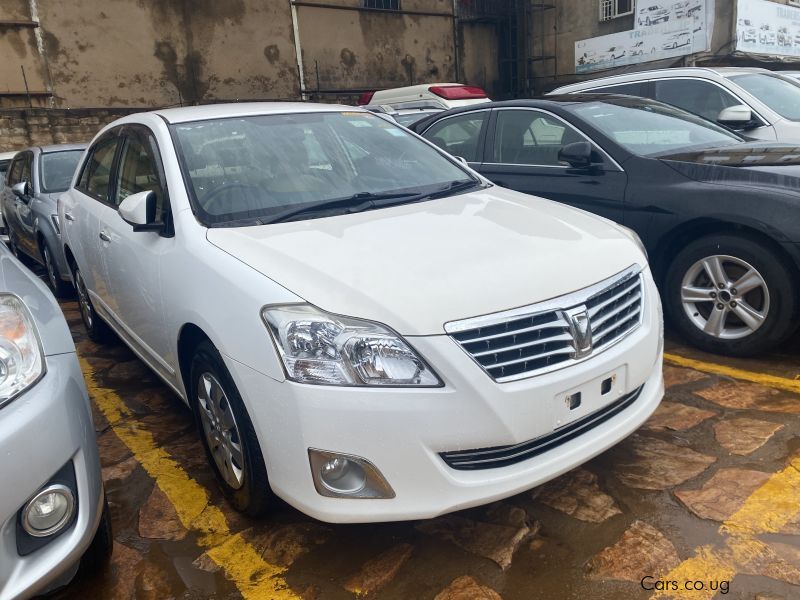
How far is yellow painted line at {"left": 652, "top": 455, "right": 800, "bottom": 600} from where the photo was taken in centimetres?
211

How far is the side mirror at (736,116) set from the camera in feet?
19.4

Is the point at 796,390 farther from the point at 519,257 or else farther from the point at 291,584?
the point at 291,584

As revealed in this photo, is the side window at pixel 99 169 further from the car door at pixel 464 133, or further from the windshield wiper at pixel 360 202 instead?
the car door at pixel 464 133

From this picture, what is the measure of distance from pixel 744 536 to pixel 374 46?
19624mm

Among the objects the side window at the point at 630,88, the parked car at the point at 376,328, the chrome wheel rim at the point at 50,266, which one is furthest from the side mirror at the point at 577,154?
the chrome wheel rim at the point at 50,266

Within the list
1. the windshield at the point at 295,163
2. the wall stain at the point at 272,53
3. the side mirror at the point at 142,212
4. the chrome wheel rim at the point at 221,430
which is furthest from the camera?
the wall stain at the point at 272,53

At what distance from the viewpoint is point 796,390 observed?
3.33 metres

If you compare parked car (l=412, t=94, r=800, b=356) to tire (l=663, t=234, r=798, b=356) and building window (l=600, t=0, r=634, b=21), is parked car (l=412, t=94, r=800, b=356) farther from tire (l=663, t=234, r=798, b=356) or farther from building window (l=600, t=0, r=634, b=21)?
building window (l=600, t=0, r=634, b=21)

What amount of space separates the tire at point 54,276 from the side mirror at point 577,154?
4.48 metres

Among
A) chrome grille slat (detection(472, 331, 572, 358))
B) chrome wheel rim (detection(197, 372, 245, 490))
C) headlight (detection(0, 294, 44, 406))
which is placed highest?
headlight (detection(0, 294, 44, 406))

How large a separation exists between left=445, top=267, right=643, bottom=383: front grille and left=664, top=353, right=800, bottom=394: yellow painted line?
1.54 metres

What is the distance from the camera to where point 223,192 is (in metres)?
2.94

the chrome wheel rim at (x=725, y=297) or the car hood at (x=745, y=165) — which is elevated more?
the car hood at (x=745, y=165)

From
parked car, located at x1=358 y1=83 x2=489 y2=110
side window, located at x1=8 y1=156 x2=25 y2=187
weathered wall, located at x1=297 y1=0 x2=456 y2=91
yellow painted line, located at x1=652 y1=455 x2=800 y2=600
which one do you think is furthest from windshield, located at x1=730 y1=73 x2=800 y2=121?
weathered wall, located at x1=297 y1=0 x2=456 y2=91
